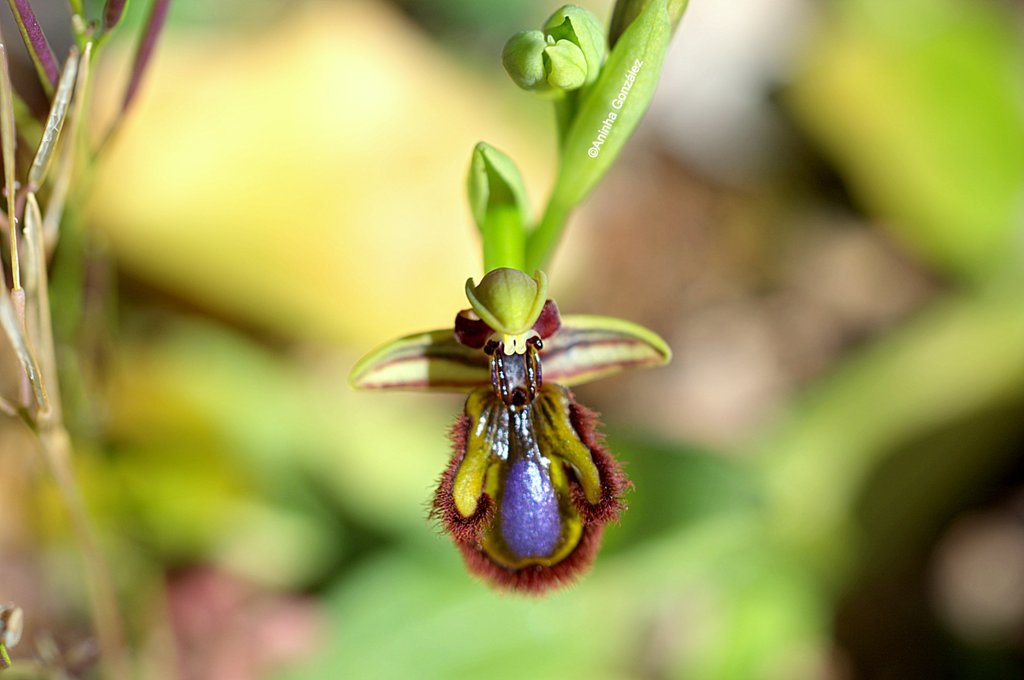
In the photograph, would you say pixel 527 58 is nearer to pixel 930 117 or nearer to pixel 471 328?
pixel 471 328

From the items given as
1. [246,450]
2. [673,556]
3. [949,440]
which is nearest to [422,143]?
[246,450]

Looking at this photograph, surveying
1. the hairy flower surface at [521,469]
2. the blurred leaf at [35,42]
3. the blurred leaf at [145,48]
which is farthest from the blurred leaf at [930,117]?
the blurred leaf at [35,42]

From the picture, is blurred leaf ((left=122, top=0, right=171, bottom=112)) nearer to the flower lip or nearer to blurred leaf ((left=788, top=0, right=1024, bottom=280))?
the flower lip

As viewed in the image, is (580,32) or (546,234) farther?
(546,234)

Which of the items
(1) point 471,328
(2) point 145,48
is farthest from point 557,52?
(2) point 145,48

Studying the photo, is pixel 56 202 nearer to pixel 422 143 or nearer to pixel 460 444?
pixel 460 444

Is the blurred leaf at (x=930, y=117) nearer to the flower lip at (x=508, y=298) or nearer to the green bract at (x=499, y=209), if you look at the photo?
the green bract at (x=499, y=209)

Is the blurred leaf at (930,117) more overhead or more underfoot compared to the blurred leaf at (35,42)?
more overhead
